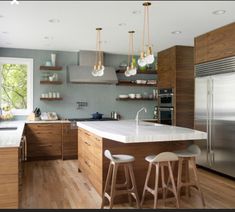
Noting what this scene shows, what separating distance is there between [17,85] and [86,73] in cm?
167

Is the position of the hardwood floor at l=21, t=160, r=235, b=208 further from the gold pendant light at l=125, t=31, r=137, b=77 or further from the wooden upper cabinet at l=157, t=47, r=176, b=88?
the wooden upper cabinet at l=157, t=47, r=176, b=88

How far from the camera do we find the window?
5977 millimetres

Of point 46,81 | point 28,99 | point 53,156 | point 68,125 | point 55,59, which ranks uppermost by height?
point 55,59

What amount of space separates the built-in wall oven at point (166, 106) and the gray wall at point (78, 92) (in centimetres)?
80

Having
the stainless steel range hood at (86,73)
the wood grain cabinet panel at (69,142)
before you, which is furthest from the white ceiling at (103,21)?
the wood grain cabinet panel at (69,142)

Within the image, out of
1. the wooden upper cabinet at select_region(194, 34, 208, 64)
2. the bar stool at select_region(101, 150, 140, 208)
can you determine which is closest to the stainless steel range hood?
the wooden upper cabinet at select_region(194, 34, 208, 64)

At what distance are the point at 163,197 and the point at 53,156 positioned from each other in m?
3.25

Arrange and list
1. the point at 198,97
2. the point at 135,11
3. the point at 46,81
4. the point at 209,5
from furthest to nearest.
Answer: the point at 46,81, the point at 198,97, the point at 135,11, the point at 209,5

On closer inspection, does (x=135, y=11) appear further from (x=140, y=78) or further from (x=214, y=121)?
(x=140, y=78)

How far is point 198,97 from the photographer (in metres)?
4.79

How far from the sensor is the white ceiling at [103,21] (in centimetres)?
329

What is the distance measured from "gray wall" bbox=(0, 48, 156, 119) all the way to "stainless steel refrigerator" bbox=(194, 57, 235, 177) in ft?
7.54

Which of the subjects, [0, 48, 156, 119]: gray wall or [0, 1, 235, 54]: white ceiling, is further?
[0, 48, 156, 119]: gray wall

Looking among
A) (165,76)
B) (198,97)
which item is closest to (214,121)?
(198,97)
